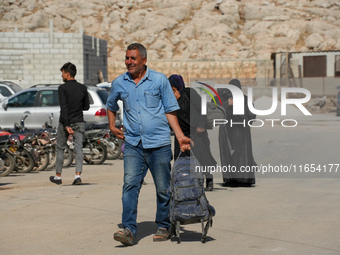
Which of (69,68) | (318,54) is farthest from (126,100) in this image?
(318,54)

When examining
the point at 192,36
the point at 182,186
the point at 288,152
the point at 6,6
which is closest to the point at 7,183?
the point at 182,186

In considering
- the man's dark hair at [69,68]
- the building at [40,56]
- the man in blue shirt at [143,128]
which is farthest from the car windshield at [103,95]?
the building at [40,56]

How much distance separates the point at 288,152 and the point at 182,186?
38.3ft

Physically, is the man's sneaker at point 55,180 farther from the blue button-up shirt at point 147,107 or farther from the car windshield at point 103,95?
the car windshield at point 103,95

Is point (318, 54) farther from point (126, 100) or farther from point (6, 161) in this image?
point (126, 100)

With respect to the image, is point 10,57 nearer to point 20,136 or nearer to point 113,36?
point 20,136

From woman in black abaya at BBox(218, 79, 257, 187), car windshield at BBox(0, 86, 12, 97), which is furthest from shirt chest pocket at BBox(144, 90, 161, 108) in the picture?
car windshield at BBox(0, 86, 12, 97)

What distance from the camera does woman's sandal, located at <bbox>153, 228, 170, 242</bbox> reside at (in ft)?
23.4

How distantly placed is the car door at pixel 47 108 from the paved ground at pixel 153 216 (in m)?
3.82

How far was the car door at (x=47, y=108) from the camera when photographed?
1798 cm

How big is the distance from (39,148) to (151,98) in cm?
806

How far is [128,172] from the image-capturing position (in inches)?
279

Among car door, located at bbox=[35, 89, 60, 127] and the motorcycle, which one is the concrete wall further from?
the motorcycle

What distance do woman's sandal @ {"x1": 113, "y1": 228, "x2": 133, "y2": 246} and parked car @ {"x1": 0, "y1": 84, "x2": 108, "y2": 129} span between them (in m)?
10.9
